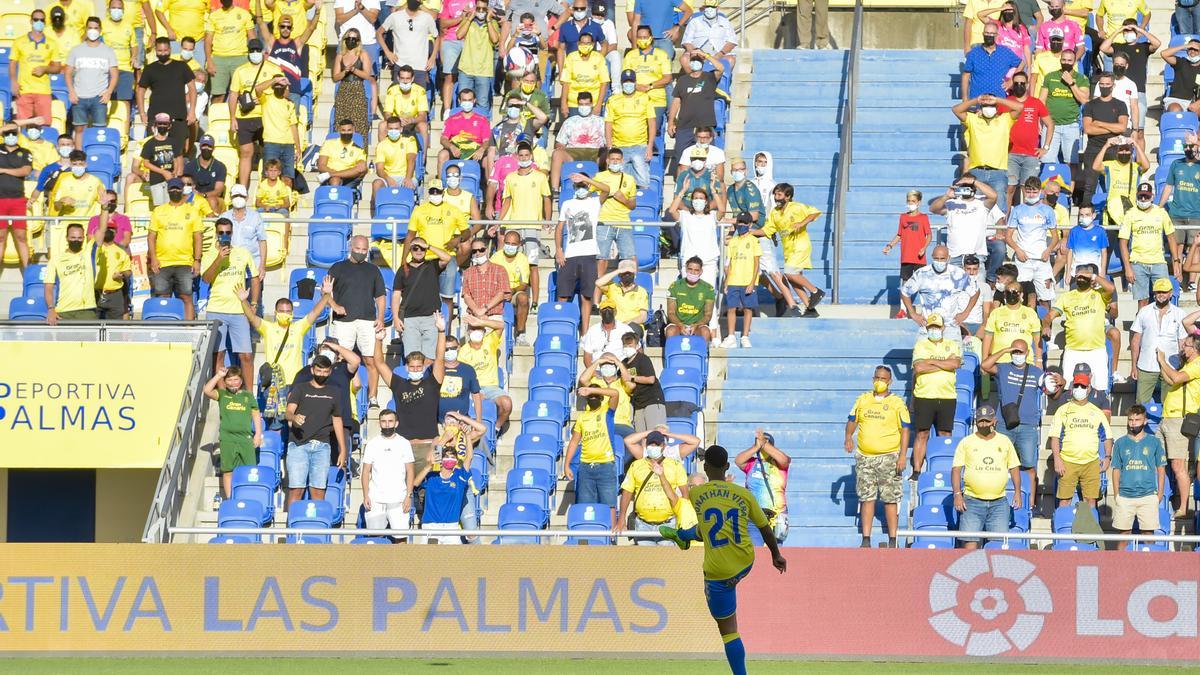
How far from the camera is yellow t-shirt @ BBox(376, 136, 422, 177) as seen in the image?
23.1m

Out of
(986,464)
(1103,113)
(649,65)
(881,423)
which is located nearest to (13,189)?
(649,65)

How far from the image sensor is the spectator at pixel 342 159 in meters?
23.2

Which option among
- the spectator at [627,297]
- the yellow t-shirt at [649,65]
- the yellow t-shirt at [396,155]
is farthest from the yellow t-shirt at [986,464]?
the yellow t-shirt at [396,155]

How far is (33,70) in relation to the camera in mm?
24109

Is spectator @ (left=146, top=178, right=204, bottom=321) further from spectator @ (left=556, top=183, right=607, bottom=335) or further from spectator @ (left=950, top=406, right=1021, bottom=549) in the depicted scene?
spectator @ (left=950, top=406, right=1021, bottom=549)

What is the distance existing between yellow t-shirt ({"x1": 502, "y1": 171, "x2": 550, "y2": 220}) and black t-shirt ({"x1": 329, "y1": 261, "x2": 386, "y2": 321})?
7.16 ft

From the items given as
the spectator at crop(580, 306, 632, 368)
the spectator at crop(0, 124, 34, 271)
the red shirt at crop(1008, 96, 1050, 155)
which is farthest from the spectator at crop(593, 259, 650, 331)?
the spectator at crop(0, 124, 34, 271)

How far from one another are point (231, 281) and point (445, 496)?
387cm

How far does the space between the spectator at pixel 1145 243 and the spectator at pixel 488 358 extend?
682 centimetres

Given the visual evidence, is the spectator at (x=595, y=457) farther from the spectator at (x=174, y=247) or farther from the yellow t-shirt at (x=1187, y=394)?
the yellow t-shirt at (x=1187, y=394)

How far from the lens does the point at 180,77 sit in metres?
23.8

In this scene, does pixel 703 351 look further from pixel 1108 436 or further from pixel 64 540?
pixel 64 540

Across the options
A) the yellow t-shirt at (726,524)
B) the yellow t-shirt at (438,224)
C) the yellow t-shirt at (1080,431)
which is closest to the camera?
the yellow t-shirt at (726,524)

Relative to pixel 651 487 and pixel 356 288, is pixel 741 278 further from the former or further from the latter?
pixel 356 288
